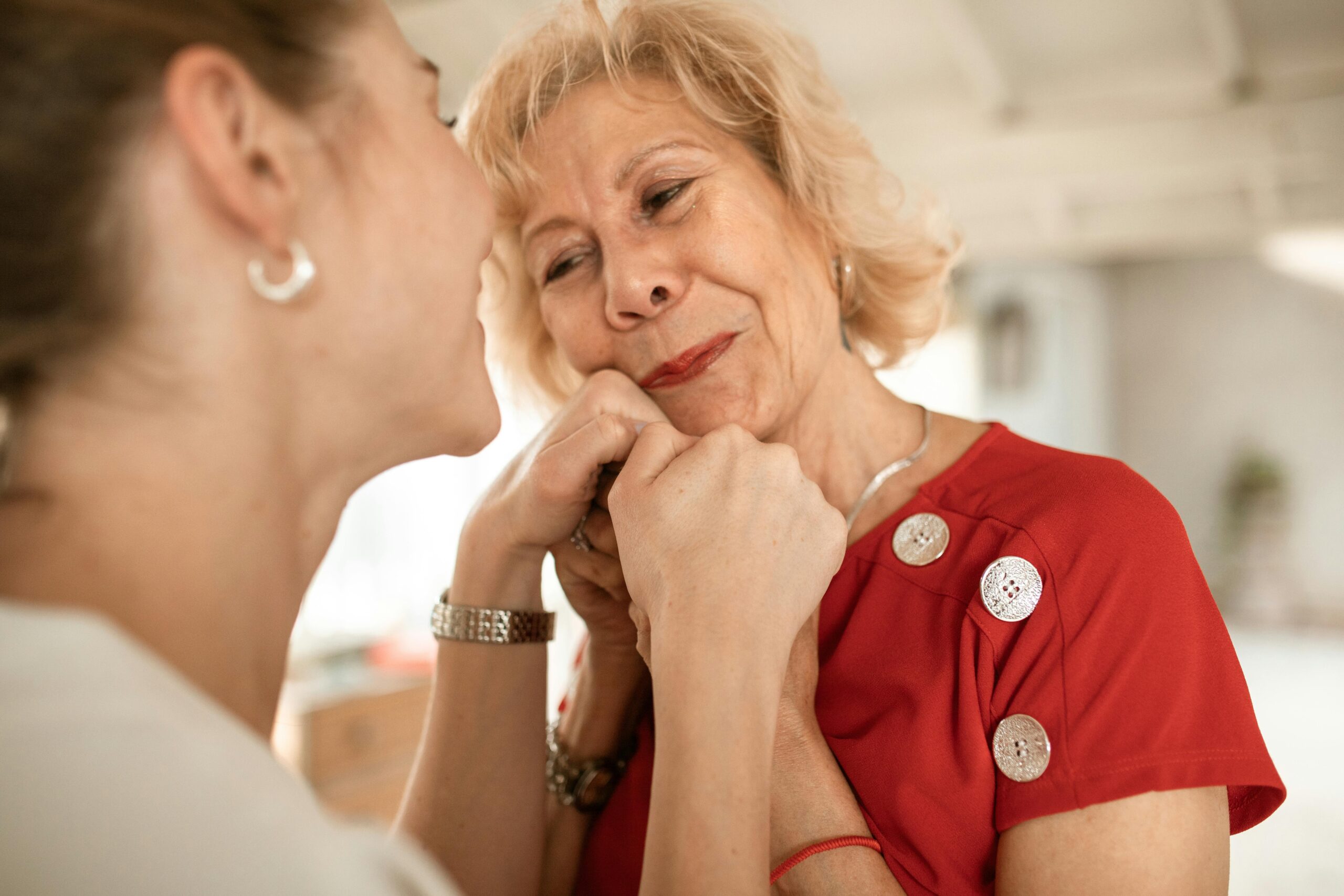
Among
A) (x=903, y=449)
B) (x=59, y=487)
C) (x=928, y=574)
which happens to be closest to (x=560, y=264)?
(x=903, y=449)

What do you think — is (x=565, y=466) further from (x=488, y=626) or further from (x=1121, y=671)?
(x=1121, y=671)

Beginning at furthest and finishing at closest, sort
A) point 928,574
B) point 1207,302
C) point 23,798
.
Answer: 1. point 1207,302
2. point 928,574
3. point 23,798

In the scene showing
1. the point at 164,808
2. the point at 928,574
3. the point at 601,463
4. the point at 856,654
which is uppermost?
the point at 601,463

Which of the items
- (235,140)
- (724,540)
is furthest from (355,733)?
(235,140)

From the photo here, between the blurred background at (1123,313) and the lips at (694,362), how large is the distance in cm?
63

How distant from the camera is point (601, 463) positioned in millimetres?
1193

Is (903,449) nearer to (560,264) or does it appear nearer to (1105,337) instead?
(560,264)

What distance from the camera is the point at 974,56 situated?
448 centimetres

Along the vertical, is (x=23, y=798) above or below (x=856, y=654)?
below

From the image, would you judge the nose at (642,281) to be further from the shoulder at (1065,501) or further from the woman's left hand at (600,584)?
the shoulder at (1065,501)

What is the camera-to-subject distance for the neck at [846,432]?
4.47ft

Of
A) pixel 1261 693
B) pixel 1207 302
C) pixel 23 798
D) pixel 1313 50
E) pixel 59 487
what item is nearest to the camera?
pixel 23 798

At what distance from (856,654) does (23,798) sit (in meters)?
0.87

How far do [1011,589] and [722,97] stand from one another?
82 centimetres
